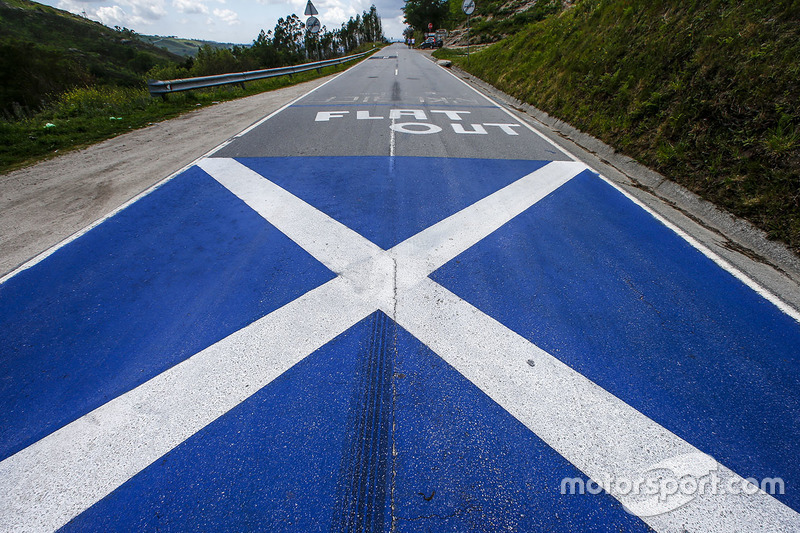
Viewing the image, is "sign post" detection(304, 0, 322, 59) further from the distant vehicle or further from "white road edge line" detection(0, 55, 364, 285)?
the distant vehicle

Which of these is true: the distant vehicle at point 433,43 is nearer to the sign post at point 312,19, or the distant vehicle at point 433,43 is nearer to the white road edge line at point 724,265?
the sign post at point 312,19

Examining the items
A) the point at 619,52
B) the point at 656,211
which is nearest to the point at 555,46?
the point at 619,52

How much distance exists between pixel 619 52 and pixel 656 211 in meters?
5.88

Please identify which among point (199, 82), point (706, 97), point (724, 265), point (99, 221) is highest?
point (199, 82)

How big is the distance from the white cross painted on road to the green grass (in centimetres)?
624

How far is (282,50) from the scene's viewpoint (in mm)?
74375

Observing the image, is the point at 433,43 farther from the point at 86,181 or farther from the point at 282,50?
the point at 86,181

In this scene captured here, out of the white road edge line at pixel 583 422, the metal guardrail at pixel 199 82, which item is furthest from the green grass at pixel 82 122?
the white road edge line at pixel 583 422

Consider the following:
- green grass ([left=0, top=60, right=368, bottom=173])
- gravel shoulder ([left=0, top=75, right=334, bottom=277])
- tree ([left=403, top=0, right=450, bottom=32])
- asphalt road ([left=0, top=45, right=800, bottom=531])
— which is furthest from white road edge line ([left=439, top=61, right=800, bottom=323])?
tree ([left=403, top=0, right=450, bottom=32])

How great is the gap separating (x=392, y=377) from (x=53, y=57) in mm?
52975

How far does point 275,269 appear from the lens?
3332 mm

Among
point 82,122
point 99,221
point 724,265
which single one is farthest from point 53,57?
point 724,265

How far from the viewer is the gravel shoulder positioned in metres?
3.91

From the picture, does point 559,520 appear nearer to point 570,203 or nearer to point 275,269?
point 275,269
